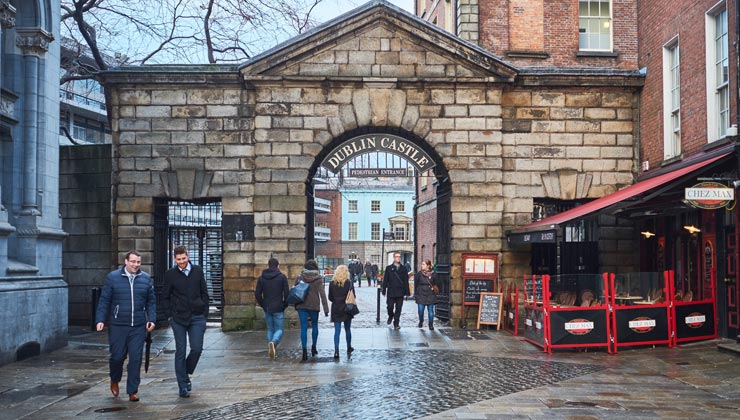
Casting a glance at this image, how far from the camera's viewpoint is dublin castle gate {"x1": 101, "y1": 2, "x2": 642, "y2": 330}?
1877 cm

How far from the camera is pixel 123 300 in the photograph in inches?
407

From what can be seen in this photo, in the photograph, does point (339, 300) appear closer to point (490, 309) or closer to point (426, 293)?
point (426, 293)

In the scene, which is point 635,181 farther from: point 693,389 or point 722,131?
point 693,389

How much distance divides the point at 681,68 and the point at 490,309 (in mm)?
6419

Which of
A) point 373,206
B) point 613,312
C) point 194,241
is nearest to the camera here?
point 613,312

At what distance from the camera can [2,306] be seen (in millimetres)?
13172

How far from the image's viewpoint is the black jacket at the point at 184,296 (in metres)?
10.7

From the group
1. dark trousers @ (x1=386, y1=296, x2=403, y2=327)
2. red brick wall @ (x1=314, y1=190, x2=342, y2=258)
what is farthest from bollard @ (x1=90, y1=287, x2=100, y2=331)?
red brick wall @ (x1=314, y1=190, x2=342, y2=258)

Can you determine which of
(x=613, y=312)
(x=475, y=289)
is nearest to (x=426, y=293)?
(x=475, y=289)

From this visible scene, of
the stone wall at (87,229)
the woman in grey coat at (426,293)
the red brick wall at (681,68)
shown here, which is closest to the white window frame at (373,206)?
the red brick wall at (681,68)

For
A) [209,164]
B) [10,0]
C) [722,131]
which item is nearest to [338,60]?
[209,164]

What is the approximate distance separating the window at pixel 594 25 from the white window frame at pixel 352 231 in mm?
60379

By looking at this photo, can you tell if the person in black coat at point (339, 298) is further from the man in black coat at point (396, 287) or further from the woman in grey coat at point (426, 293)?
the woman in grey coat at point (426, 293)

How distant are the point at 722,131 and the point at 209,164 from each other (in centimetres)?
1062
